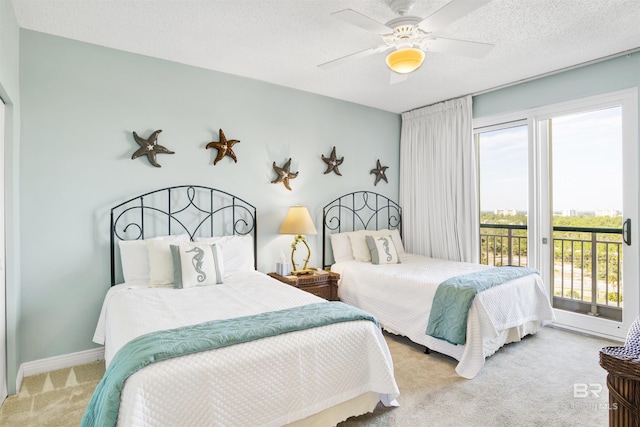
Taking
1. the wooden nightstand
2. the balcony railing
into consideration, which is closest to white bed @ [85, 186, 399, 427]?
the wooden nightstand

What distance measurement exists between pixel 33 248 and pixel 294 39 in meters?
2.55

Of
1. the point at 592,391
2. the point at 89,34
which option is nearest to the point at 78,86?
the point at 89,34

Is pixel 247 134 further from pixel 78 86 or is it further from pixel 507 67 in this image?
pixel 507 67

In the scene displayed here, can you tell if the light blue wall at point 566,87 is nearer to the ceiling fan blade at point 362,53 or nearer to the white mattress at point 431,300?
the white mattress at point 431,300

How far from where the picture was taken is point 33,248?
8.59 feet

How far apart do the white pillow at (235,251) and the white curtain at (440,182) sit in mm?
2372

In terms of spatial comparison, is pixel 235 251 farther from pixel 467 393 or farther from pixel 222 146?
pixel 467 393

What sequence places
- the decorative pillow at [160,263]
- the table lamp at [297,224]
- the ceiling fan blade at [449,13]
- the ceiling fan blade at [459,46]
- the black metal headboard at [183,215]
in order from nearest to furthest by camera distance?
1. the ceiling fan blade at [449,13]
2. the ceiling fan blade at [459,46]
3. the decorative pillow at [160,263]
4. the black metal headboard at [183,215]
5. the table lamp at [297,224]

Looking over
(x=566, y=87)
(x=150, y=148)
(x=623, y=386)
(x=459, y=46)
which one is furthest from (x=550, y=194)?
(x=150, y=148)

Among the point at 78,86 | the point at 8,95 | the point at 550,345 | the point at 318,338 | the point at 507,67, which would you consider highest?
the point at 507,67

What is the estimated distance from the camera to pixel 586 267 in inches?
142

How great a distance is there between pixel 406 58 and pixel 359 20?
0.41 m

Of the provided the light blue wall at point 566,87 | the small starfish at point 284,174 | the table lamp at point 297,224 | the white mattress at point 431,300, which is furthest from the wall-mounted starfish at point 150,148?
the light blue wall at point 566,87

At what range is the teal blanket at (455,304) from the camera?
2.61 metres
